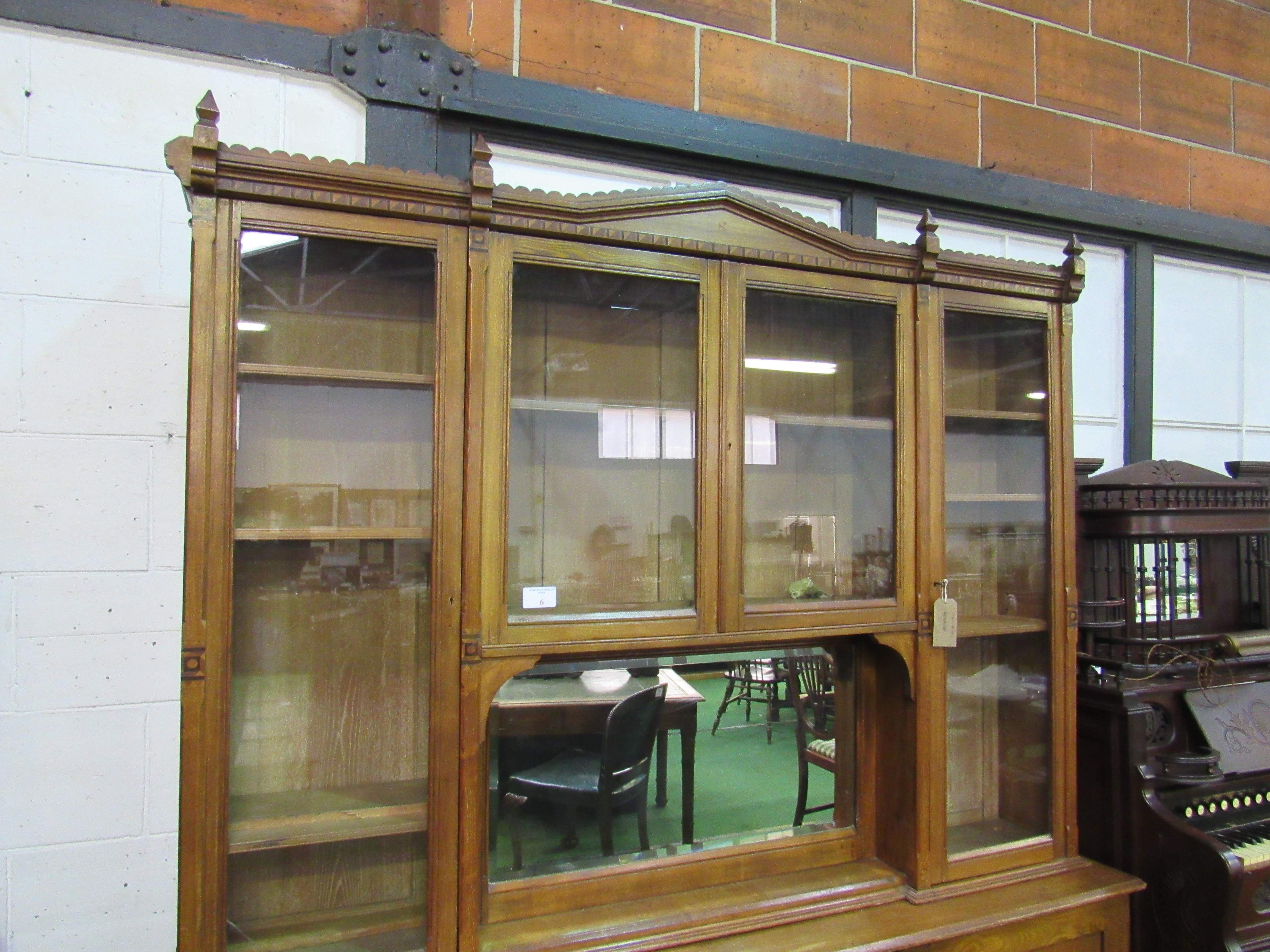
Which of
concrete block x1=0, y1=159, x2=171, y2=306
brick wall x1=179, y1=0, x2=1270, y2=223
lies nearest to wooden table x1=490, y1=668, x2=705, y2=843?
concrete block x1=0, y1=159, x2=171, y2=306

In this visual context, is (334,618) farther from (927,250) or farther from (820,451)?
(927,250)

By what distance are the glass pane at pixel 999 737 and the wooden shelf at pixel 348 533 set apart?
128 centimetres

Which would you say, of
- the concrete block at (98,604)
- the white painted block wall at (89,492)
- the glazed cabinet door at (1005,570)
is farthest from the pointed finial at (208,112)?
the glazed cabinet door at (1005,570)

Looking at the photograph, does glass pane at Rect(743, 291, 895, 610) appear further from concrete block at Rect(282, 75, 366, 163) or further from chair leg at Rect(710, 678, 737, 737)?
concrete block at Rect(282, 75, 366, 163)

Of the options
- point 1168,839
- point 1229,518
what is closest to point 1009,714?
point 1168,839

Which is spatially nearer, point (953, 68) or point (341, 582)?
point (341, 582)

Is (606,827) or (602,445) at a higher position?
(602,445)

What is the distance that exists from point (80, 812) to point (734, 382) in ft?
5.31

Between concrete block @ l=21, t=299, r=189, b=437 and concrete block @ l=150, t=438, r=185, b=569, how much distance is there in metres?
0.04

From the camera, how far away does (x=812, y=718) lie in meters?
1.80

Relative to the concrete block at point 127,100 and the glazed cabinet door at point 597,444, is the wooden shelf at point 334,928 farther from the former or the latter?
the concrete block at point 127,100

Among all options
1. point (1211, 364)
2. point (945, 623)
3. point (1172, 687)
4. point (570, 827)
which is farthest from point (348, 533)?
point (1211, 364)

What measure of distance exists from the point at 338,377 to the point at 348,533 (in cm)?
29

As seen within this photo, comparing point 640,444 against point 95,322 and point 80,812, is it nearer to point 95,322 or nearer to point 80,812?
point 95,322
